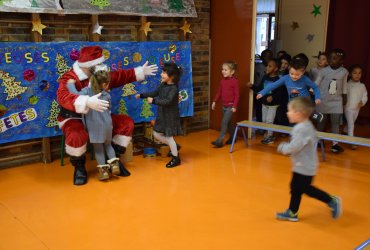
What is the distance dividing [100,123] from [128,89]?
3.93ft

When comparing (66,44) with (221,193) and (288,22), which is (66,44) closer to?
(221,193)

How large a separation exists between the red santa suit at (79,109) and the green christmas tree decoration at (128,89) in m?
0.56

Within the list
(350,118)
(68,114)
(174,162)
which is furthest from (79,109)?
(350,118)

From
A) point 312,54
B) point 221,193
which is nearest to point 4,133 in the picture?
point 221,193

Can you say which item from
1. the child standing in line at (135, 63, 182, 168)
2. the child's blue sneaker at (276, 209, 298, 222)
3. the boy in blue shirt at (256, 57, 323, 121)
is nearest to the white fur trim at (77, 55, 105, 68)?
the child standing in line at (135, 63, 182, 168)

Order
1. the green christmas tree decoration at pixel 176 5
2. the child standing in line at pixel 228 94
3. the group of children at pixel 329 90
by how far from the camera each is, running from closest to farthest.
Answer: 1. the group of children at pixel 329 90
2. the child standing in line at pixel 228 94
3. the green christmas tree decoration at pixel 176 5

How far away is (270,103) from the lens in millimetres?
5312

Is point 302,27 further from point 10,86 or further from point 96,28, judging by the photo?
point 10,86

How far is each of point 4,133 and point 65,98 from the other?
2.92 ft

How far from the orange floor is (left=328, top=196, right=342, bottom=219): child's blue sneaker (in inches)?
2.7

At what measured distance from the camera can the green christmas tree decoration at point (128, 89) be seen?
492cm

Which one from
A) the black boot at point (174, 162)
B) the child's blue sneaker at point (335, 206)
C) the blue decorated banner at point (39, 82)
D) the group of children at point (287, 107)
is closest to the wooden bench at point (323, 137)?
the group of children at point (287, 107)

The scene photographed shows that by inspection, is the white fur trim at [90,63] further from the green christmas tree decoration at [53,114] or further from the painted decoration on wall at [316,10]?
the painted decoration on wall at [316,10]

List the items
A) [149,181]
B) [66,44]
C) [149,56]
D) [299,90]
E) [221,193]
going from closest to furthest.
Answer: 1. [221,193]
2. [149,181]
3. [66,44]
4. [299,90]
5. [149,56]
